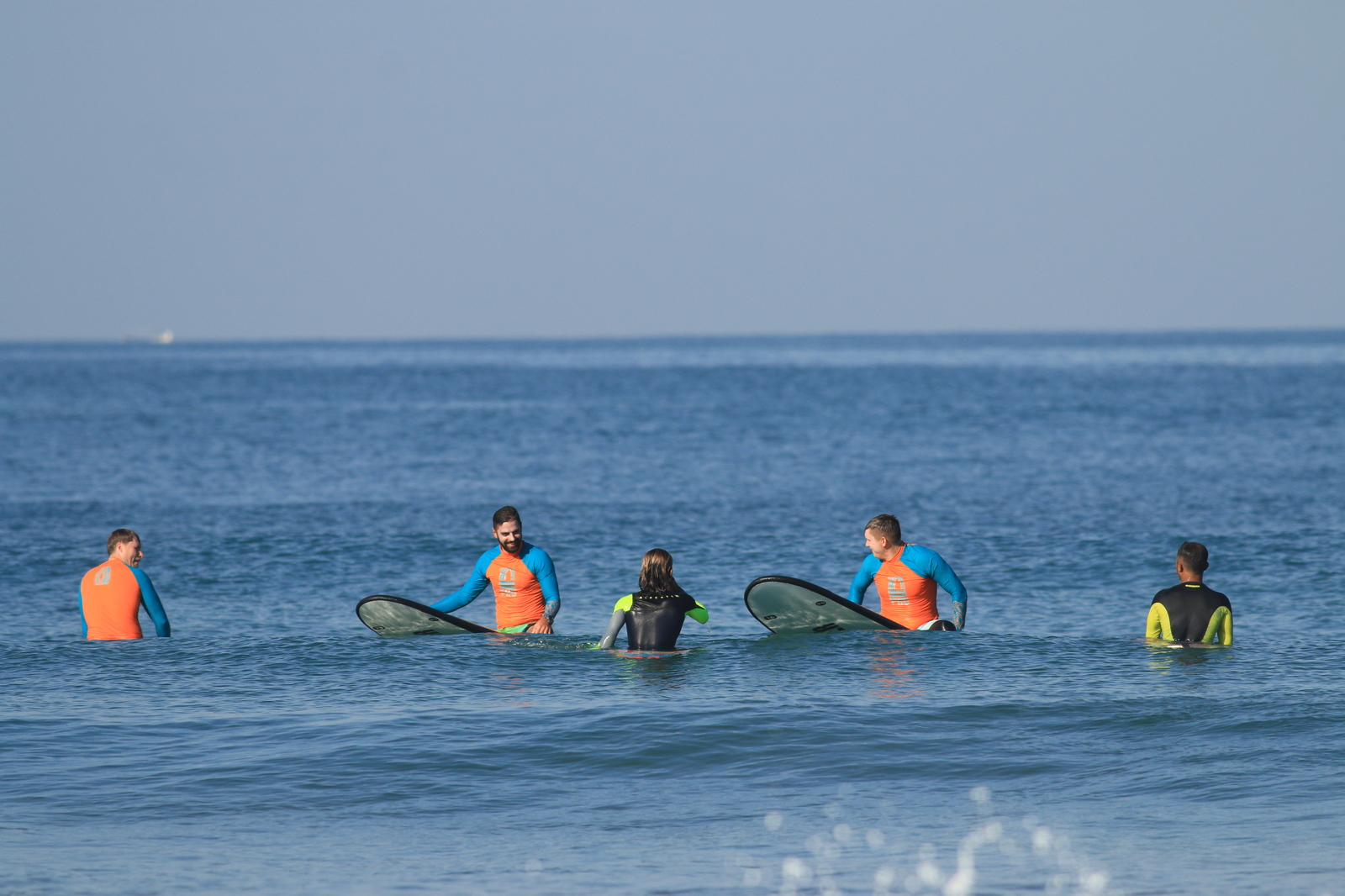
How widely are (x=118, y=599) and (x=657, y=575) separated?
5538mm

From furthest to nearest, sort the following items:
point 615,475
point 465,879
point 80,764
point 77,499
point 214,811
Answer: point 615,475 < point 77,499 < point 80,764 < point 214,811 < point 465,879

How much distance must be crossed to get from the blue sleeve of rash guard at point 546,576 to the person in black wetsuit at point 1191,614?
224 inches

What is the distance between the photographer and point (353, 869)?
787 centimetres

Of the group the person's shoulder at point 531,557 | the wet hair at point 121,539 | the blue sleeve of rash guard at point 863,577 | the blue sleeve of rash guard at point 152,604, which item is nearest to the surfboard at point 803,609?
the blue sleeve of rash guard at point 863,577

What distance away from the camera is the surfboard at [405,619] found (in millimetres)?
14039

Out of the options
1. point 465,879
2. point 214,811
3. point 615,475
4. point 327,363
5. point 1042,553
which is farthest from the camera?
point 327,363

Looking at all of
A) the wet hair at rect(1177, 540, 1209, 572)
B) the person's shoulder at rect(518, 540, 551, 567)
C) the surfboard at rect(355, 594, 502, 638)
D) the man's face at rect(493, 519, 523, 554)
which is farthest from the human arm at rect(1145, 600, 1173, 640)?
the surfboard at rect(355, 594, 502, 638)

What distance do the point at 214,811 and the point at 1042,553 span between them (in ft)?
51.9

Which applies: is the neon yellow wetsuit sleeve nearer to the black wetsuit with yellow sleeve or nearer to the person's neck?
the black wetsuit with yellow sleeve

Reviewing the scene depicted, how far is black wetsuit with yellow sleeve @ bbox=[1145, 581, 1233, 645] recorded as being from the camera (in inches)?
487

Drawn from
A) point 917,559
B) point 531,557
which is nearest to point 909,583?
point 917,559

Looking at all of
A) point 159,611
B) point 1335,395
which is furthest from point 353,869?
point 1335,395

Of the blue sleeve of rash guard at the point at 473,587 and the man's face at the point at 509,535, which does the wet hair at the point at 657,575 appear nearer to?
the man's face at the point at 509,535

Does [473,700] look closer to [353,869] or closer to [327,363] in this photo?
[353,869]
